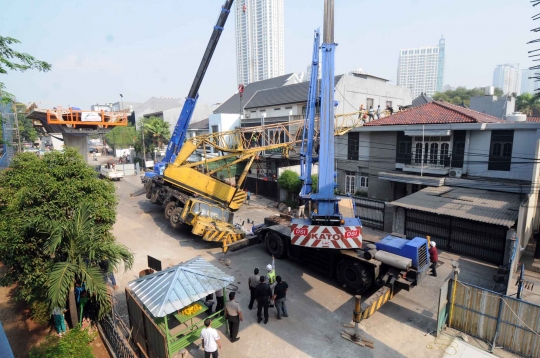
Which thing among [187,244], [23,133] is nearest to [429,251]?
[187,244]

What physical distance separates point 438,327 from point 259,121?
25.2 m

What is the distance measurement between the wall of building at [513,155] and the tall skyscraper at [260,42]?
86.4 m

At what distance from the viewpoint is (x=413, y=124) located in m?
17.5

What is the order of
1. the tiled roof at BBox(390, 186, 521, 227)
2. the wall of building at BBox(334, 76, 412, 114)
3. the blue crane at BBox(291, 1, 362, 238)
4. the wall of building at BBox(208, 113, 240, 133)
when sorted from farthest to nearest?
the wall of building at BBox(208, 113, 240, 133)
the wall of building at BBox(334, 76, 412, 114)
the tiled roof at BBox(390, 186, 521, 227)
the blue crane at BBox(291, 1, 362, 238)

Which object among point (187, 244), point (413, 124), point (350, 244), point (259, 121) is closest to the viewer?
point (350, 244)

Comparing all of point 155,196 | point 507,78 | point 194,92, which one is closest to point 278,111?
point 194,92

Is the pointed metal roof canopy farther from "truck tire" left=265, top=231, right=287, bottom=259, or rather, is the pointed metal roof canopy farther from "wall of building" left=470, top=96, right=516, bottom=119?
"wall of building" left=470, top=96, right=516, bottom=119

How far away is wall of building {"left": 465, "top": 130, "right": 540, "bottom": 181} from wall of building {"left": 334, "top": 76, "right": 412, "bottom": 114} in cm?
1290

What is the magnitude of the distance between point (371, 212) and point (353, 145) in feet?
18.5

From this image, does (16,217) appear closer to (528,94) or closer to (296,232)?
(296,232)

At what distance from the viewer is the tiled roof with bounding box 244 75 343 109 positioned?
28.7 metres

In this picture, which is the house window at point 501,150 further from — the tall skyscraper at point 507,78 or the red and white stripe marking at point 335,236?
the tall skyscraper at point 507,78

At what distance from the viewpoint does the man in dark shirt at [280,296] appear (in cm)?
860

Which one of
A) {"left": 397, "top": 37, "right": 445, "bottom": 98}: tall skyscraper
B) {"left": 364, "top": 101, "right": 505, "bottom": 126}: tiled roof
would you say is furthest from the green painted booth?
{"left": 397, "top": 37, "right": 445, "bottom": 98}: tall skyscraper
